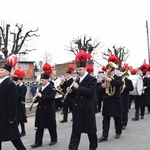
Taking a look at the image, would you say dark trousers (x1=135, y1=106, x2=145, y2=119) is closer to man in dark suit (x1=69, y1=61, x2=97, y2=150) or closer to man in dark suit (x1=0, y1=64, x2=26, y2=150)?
man in dark suit (x1=69, y1=61, x2=97, y2=150)

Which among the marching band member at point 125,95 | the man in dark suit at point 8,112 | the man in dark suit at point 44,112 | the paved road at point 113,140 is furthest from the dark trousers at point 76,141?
the marching band member at point 125,95

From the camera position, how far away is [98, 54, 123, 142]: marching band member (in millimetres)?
7793

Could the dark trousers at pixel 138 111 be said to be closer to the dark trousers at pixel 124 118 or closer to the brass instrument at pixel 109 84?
the dark trousers at pixel 124 118

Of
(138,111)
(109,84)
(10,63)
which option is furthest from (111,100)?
(138,111)

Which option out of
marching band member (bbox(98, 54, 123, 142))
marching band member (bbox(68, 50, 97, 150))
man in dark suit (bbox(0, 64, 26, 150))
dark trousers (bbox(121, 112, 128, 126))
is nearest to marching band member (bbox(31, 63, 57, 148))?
marching band member (bbox(68, 50, 97, 150))

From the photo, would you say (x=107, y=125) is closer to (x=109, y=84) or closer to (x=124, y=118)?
(x=109, y=84)

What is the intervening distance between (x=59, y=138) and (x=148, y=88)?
18.2 ft

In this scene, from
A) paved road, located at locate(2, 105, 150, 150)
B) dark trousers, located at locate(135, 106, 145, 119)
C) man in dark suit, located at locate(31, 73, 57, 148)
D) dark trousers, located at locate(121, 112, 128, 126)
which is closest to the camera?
paved road, located at locate(2, 105, 150, 150)

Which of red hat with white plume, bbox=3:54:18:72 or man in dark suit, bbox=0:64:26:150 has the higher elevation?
red hat with white plume, bbox=3:54:18:72

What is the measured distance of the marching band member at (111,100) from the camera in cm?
779

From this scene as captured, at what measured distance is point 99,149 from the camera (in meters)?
6.97

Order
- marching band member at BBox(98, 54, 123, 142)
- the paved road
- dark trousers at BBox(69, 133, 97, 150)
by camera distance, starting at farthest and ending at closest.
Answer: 1. marching band member at BBox(98, 54, 123, 142)
2. the paved road
3. dark trousers at BBox(69, 133, 97, 150)

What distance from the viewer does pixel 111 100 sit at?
8.04 m

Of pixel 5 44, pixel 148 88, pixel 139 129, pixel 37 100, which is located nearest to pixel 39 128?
pixel 37 100
